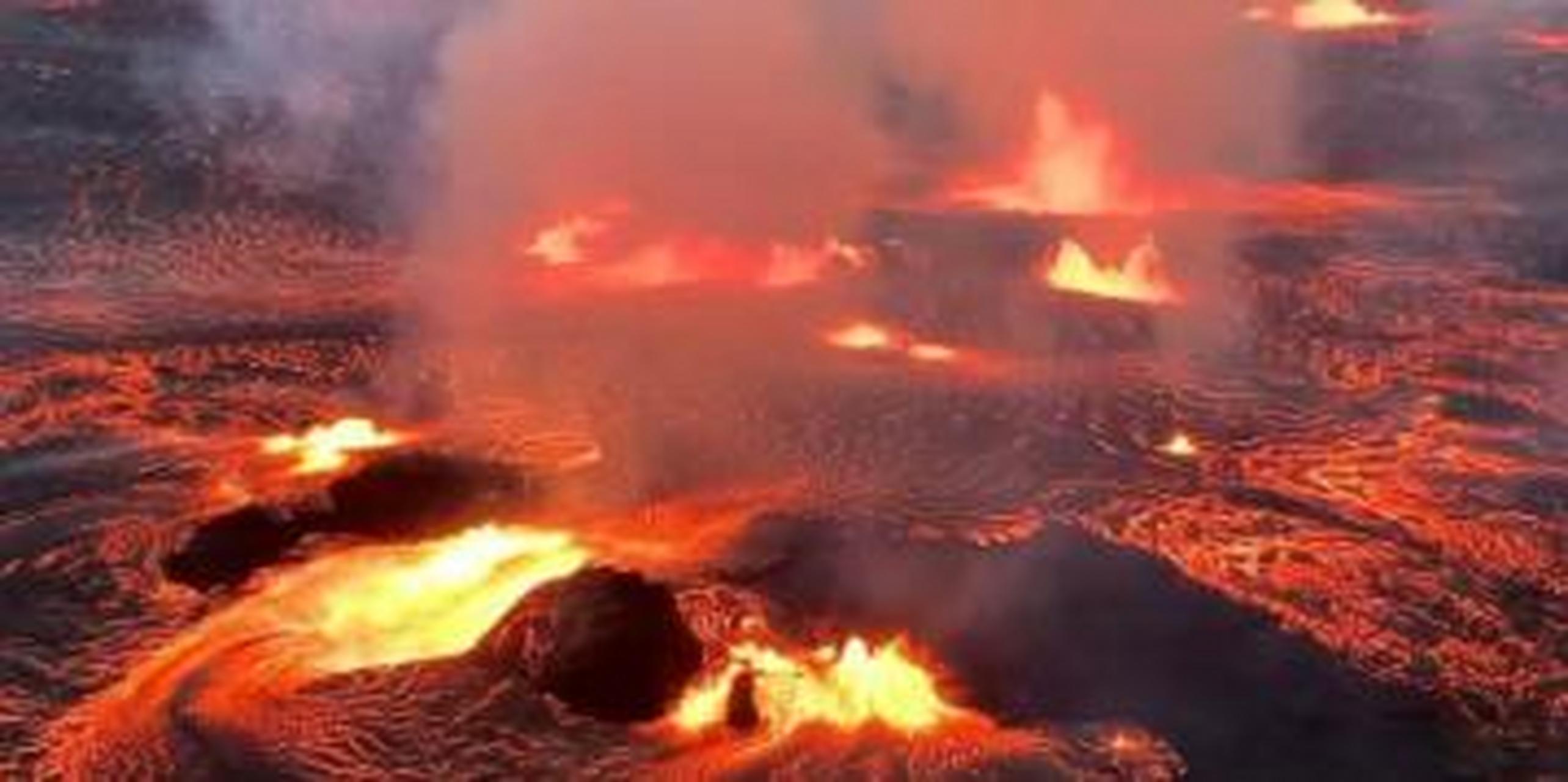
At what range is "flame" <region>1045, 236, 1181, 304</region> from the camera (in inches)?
1134

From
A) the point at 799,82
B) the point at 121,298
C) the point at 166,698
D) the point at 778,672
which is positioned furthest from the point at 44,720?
the point at 799,82

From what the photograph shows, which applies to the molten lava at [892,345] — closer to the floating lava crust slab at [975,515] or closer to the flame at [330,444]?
the floating lava crust slab at [975,515]

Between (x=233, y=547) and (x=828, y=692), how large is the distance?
6.33 meters

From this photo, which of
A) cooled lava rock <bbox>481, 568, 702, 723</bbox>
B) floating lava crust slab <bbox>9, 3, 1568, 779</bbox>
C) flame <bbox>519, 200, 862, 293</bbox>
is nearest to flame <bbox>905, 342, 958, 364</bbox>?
floating lava crust slab <bbox>9, 3, 1568, 779</bbox>

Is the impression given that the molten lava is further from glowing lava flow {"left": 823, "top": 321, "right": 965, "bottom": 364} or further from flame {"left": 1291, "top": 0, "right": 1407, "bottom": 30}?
flame {"left": 1291, "top": 0, "right": 1407, "bottom": 30}

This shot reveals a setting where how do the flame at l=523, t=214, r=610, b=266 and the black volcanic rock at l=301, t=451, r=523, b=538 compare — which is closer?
the black volcanic rock at l=301, t=451, r=523, b=538

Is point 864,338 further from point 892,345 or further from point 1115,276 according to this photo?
point 1115,276

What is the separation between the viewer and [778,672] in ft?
55.9

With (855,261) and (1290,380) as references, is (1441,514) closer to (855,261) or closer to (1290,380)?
(1290,380)

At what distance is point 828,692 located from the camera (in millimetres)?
16828

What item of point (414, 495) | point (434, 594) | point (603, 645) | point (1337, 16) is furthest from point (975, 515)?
point (1337, 16)

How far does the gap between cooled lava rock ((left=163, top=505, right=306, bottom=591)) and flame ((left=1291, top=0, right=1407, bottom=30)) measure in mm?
37634

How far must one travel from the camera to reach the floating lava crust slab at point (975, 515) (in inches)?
642

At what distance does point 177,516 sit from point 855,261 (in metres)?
12.8
